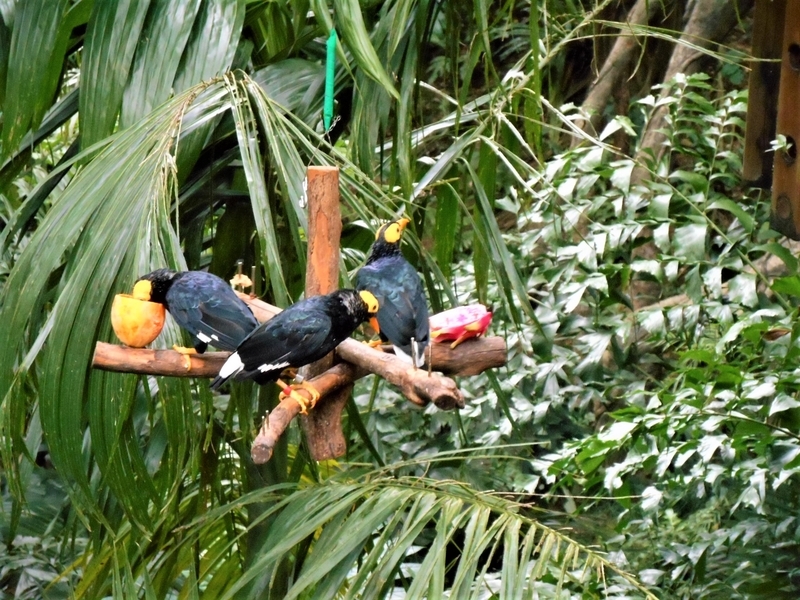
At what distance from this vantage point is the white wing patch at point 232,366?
780mm

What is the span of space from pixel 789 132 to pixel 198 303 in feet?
2.91

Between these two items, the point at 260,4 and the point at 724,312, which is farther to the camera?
the point at 724,312

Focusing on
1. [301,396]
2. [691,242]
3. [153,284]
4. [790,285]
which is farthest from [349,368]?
[691,242]

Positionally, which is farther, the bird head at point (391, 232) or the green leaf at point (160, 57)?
the green leaf at point (160, 57)

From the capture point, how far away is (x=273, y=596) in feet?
3.75

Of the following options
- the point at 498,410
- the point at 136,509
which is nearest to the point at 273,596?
the point at 136,509

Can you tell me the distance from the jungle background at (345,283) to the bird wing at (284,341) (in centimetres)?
12

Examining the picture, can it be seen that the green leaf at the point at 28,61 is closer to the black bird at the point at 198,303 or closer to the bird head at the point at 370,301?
the black bird at the point at 198,303

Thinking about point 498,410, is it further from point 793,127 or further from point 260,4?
point 260,4

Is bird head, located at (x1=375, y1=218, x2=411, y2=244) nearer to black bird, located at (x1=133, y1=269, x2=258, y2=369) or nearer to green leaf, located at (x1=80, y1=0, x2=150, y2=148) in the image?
black bird, located at (x1=133, y1=269, x2=258, y2=369)

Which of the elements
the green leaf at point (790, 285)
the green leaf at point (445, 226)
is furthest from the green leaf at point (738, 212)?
the green leaf at point (445, 226)

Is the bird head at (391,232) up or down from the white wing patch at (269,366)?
up

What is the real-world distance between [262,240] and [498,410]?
1097 millimetres

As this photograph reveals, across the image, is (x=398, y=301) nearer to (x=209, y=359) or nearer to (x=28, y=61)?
(x=209, y=359)
